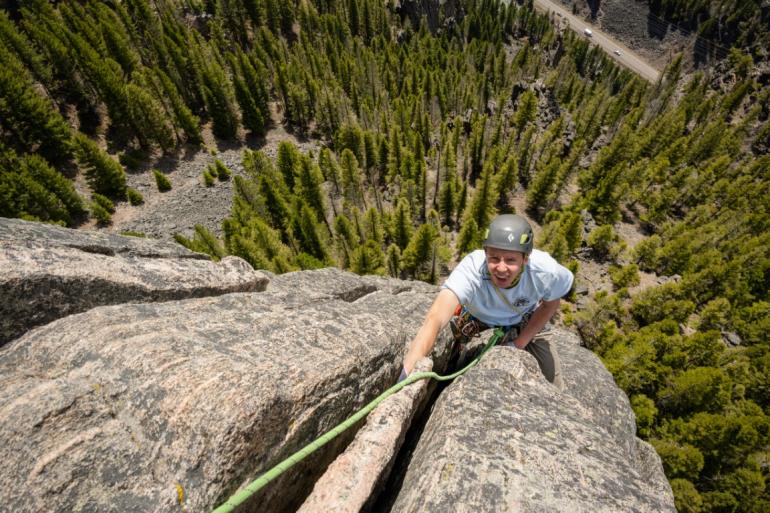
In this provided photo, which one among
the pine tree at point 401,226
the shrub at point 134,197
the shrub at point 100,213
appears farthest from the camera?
the shrub at point 134,197

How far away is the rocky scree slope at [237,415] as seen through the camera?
9.25ft

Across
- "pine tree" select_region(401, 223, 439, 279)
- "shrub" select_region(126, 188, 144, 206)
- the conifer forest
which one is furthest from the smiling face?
"shrub" select_region(126, 188, 144, 206)

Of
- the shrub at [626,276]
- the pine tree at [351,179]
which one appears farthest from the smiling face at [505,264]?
the shrub at [626,276]

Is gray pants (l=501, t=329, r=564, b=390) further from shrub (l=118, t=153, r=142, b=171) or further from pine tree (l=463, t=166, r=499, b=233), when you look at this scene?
shrub (l=118, t=153, r=142, b=171)

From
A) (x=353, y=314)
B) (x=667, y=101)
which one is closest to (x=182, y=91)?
(x=353, y=314)

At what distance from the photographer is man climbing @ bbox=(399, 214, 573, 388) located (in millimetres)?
5105

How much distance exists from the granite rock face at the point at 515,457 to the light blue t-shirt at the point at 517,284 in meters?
1.12

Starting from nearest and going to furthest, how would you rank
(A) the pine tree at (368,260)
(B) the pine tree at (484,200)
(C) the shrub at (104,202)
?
(A) the pine tree at (368,260)
(C) the shrub at (104,202)
(B) the pine tree at (484,200)

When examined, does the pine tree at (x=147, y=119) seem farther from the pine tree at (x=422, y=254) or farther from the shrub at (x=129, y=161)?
the pine tree at (x=422, y=254)

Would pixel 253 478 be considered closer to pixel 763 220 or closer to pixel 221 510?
pixel 221 510

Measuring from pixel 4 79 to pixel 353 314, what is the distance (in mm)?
61800

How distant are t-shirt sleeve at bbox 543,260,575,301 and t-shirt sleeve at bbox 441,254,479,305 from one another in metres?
1.32

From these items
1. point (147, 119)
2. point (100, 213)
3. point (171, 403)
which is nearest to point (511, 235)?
point (171, 403)

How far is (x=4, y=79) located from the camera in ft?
125
